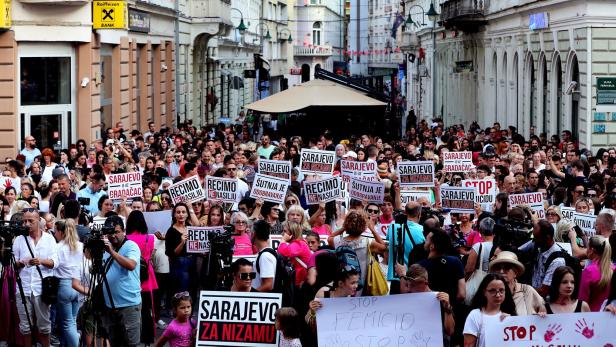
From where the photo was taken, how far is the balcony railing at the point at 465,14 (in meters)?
49.8

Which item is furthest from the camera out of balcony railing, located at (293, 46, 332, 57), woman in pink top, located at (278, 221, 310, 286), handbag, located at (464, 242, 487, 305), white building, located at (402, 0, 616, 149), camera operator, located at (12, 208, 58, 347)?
balcony railing, located at (293, 46, 332, 57)

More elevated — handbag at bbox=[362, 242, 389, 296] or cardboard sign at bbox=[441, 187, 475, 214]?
cardboard sign at bbox=[441, 187, 475, 214]

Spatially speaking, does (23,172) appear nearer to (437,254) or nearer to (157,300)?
(157,300)

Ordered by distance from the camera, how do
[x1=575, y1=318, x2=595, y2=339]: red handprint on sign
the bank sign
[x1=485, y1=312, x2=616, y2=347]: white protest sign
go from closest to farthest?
1. [x1=485, y1=312, x2=616, y2=347]: white protest sign
2. [x1=575, y1=318, x2=595, y2=339]: red handprint on sign
3. the bank sign

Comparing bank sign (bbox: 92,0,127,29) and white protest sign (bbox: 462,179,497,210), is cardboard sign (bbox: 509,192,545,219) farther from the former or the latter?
bank sign (bbox: 92,0,127,29)

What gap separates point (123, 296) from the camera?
42.7 feet

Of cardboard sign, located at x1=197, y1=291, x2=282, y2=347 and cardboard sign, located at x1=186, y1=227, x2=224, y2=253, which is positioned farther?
cardboard sign, located at x1=186, y1=227, x2=224, y2=253

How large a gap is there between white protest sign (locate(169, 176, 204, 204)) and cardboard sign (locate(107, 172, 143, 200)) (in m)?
0.84

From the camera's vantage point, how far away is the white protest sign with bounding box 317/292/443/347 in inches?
412

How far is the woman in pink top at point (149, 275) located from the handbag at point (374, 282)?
2574mm

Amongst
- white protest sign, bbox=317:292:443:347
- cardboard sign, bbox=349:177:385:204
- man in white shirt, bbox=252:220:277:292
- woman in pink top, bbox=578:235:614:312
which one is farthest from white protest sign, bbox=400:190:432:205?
white protest sign, bbox=317:292:443:347

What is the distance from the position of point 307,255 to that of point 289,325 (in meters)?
3.07

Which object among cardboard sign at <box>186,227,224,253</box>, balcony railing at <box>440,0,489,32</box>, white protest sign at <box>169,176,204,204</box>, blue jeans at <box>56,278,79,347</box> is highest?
balcony railing at <box>440,0,489,32</box>

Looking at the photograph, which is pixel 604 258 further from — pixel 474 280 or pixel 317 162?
pixel 317 162
